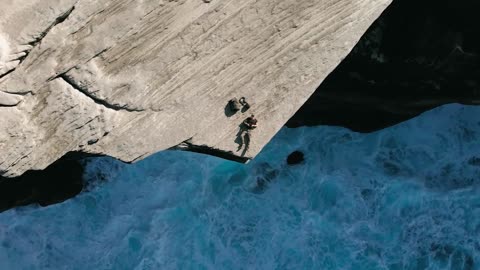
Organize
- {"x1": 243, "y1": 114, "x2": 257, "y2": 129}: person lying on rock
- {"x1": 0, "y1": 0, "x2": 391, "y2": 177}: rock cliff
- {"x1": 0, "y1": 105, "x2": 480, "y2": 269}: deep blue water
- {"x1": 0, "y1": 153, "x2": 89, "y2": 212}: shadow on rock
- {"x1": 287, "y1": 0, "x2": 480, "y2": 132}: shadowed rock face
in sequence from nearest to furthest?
{"x1": 0, "y1": 0, "x2": 391, "y2": 177}: rock cliff, {"x1": 243, "y1": 114, "x2": 257, "y2": 129}: person lying on rock, {"x1": 287, "y1": 0, "x2": 480, "y2": 132}: shadowed rock face, {"x1": 0, "y1": 153, "x2": 89, "y2": 212}: shadow on rock, {"x1": 0, "y1": 105, "x2": 480, "y2": 269}: deep blue water

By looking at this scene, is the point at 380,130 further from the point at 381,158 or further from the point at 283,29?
the point at 283,29

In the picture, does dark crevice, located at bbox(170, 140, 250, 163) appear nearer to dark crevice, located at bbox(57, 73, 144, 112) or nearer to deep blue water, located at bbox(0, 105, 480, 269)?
dark crevice, located at bbox(57, 73, 144, 112)

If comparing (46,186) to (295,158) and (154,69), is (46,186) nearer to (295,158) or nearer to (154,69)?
(295,158)

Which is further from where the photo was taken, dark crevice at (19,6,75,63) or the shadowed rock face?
the shadowed rock face

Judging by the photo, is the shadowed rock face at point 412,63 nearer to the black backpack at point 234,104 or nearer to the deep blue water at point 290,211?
the deep blue water at point 290,211

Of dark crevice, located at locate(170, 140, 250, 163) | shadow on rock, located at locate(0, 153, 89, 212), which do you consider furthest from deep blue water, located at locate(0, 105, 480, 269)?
dark crevice, located at locate(170, 140, 250, 163)

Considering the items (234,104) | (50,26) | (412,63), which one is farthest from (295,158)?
(50,26)

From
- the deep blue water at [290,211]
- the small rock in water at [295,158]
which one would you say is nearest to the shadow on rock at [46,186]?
the deep blue water at [290,211]
